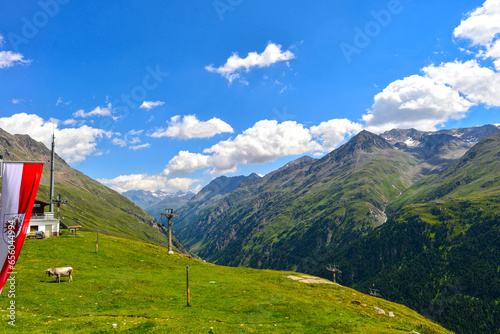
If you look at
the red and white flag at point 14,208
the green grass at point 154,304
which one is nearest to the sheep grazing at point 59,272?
the green grass at point 154,304

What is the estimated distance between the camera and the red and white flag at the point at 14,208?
1302 centimetres

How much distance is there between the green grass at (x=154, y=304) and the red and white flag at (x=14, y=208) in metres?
12.8

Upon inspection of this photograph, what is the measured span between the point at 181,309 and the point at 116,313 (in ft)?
22.7

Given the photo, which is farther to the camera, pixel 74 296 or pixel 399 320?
pixel 399 320

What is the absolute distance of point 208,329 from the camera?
2564 cm

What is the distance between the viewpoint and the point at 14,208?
13547mm

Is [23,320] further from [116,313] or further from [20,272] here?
[20,272]

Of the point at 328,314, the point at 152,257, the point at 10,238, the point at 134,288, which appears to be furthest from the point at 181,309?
the point at 152,257

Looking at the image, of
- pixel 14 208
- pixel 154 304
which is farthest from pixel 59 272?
pixel 14 208

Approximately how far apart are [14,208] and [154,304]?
961 inches

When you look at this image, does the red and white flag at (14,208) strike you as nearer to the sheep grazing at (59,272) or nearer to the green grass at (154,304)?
the green grass at (154,304)

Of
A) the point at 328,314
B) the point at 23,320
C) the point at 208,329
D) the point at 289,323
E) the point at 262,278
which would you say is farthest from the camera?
the point at 262,278

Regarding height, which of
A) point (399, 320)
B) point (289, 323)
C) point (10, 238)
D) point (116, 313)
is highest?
point (10, 238)

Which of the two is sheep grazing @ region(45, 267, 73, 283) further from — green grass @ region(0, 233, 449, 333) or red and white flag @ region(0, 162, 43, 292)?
red and white flag @ region(0, 162, 43, 292)
